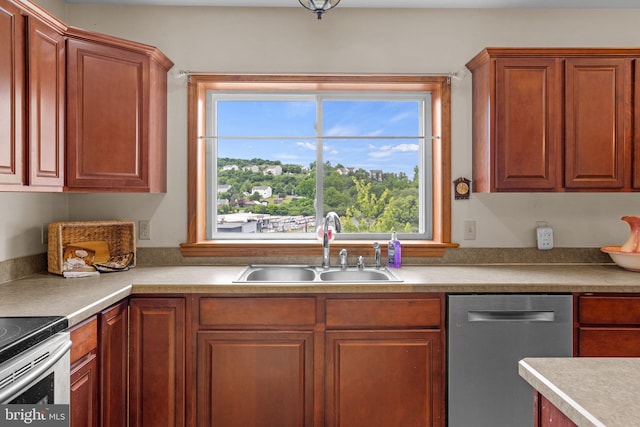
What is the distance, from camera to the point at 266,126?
8.85ft

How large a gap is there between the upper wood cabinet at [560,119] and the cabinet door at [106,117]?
195cm

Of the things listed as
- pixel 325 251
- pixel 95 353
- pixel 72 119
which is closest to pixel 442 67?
pixel 325 251

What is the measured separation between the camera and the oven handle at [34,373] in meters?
1.12

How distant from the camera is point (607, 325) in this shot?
1960 millimetres

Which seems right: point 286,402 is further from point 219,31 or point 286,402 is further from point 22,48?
point 219,31

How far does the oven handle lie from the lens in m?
1.12

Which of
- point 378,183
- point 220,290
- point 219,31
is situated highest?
point 219,31

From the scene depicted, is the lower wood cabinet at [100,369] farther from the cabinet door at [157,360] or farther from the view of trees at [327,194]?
the view of trees at [327,194]

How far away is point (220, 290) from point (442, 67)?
6.30 feet

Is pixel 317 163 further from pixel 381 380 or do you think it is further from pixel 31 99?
pixel 31 99

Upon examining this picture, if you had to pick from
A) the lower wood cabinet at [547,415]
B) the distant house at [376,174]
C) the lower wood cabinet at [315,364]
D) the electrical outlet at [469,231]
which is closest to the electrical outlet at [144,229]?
the lower wood cabinet at [315,364]

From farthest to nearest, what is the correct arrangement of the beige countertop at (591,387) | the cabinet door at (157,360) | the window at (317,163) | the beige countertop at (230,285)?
the window at (317,163) < the cabinet door at (157,360) < the beige countertop at (230,285) < the beige countertop at (591,387)

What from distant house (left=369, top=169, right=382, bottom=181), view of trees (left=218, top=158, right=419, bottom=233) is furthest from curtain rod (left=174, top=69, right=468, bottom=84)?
distant house (left=369, top=169, right=382, bottom=181)

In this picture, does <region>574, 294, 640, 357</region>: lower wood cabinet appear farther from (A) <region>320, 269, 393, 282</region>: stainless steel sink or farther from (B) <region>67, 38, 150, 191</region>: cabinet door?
(B) <region>67, 38, 150, 191</region>: cabinet door
